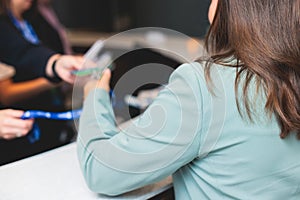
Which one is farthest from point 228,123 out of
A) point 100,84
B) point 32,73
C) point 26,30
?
point 26,30

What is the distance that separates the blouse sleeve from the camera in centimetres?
72

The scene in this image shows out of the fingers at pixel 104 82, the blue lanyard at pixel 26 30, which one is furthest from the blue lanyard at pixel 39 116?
the blue lanyard at pixel 26 30

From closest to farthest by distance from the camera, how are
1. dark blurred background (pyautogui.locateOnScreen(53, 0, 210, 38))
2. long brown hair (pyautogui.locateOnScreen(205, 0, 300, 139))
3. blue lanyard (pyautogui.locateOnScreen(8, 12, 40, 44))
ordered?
long brown hair (pyautogui.locateOnScreen(205, 0, 300, 139)), blue lanyard (pyautogui.locateOnScreen(8, 12, 40, 44)), dark blurred background (pyautogui.locateOnScreen(53, 0, 210, 38))

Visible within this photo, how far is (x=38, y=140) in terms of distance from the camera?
1.10 metres

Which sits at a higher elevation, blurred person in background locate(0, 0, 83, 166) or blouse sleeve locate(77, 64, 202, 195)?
blouse sleeve locate(77, 64, 202, 195)

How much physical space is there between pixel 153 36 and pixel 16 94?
1129 mm

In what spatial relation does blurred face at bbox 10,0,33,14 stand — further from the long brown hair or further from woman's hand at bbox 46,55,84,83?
the long brown hair

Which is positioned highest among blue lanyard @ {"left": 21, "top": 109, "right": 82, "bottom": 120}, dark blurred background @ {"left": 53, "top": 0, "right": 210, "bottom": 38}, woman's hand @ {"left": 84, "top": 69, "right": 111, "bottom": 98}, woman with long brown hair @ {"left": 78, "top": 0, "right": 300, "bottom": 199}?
woman with long brown hair @ {"left": 78, "top": 0, "right": 300, "bottom": 199}

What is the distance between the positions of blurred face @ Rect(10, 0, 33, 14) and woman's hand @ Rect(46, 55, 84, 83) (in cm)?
36

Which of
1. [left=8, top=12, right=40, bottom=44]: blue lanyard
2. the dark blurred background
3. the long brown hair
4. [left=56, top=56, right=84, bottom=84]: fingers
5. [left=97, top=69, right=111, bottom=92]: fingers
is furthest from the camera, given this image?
the dark blurred background

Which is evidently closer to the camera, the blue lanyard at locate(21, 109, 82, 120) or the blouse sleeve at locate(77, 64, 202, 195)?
the blouse sleeve at locate(77, 64, 202, 195)

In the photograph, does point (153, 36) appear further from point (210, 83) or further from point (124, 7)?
point (210, 83)

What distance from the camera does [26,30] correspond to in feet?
5.13

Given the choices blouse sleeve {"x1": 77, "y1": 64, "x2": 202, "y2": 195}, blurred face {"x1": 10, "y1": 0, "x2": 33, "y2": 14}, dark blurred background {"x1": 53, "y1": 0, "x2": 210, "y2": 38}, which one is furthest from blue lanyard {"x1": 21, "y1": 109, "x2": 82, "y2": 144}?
dark blurred background {"x1": 53, "y1": 0, "x2": 210, "y2": 38}
